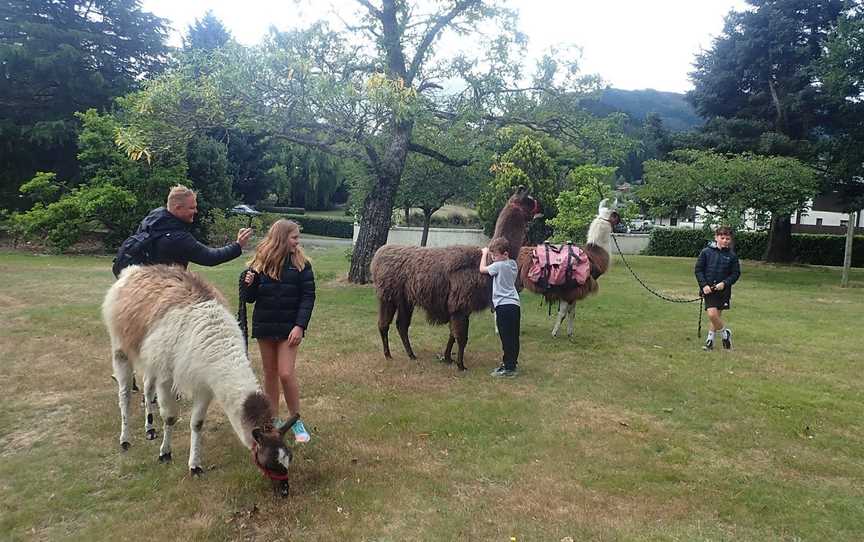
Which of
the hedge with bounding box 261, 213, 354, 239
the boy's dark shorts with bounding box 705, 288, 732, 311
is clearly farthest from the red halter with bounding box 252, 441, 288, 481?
the hedge with bounding box 261, 213, 354, 239

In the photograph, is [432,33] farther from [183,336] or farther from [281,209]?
[281,209]

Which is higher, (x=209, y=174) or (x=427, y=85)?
(x=427, y=85)

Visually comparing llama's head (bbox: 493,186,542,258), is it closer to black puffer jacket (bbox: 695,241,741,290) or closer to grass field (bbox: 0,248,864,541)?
grass field (bbox: 0,248,864,541)

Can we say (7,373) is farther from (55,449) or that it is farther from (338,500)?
(338,500)

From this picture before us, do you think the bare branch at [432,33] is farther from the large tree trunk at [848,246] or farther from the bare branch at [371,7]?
the large tree trunk at [848,246]

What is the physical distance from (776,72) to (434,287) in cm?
2076

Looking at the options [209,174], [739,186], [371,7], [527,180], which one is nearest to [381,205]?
[371,7]

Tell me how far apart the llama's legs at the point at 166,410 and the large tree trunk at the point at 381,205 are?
322 inches

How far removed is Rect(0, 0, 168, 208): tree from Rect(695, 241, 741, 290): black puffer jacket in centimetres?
2421

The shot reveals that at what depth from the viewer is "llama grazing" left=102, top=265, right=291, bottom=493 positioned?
3.37 meters

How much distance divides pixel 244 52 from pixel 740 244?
80.5 ft

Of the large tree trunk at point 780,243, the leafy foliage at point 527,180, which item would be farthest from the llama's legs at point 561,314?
the large tree trunk at point 780,243

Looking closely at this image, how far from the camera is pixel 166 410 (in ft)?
12.8

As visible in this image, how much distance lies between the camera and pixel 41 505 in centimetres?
335
